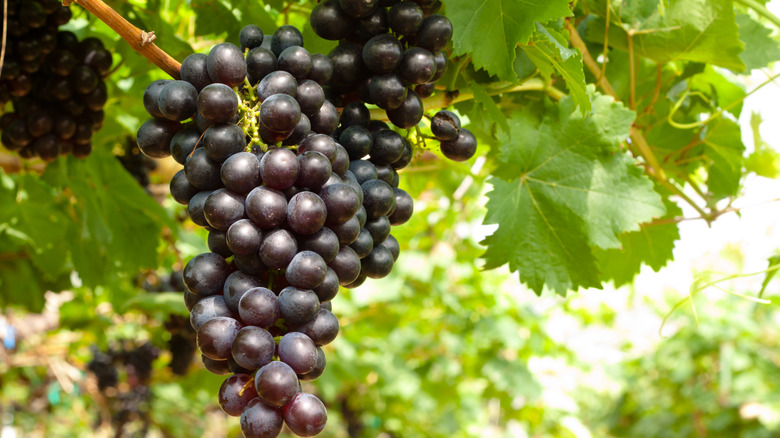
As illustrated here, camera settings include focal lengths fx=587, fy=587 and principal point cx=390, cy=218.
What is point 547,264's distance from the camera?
1.15m

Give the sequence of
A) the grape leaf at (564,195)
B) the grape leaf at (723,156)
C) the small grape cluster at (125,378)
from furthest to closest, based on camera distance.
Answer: the small grape cluster at (125,378) < the grape leaf at (723,156) < the grape leaf at (564,195)

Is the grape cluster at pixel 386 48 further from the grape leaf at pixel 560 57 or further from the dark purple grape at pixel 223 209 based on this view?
the dark purple grape at pixel 223 209

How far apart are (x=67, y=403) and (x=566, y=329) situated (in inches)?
152

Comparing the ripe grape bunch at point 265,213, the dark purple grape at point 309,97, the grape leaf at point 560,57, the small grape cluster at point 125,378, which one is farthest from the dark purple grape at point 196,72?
the small grape cluster at point 125,378

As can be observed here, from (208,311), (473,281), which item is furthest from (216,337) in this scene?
(473,281)

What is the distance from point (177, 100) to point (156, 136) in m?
0.07

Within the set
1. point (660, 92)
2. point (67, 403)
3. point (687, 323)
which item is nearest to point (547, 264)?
point (660, 92)

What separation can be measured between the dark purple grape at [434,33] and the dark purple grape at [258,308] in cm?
43

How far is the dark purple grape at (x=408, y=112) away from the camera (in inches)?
33.6

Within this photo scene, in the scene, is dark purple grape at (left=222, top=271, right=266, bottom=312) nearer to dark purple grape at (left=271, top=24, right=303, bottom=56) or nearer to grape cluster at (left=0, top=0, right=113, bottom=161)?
dark purple grape at (left=271, top=24, right=303, bottom=56)

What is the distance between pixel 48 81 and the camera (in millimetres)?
1309

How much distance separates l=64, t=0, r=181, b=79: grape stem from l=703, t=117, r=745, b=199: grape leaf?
3.98ft

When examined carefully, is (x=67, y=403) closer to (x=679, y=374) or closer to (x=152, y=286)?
(x=152, y=286)

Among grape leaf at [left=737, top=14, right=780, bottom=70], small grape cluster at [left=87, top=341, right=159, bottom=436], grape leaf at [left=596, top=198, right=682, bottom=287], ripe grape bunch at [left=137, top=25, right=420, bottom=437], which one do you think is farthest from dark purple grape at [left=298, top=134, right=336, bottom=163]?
small grape cluster at [left=87, top=341, right=159, bottom=436]
